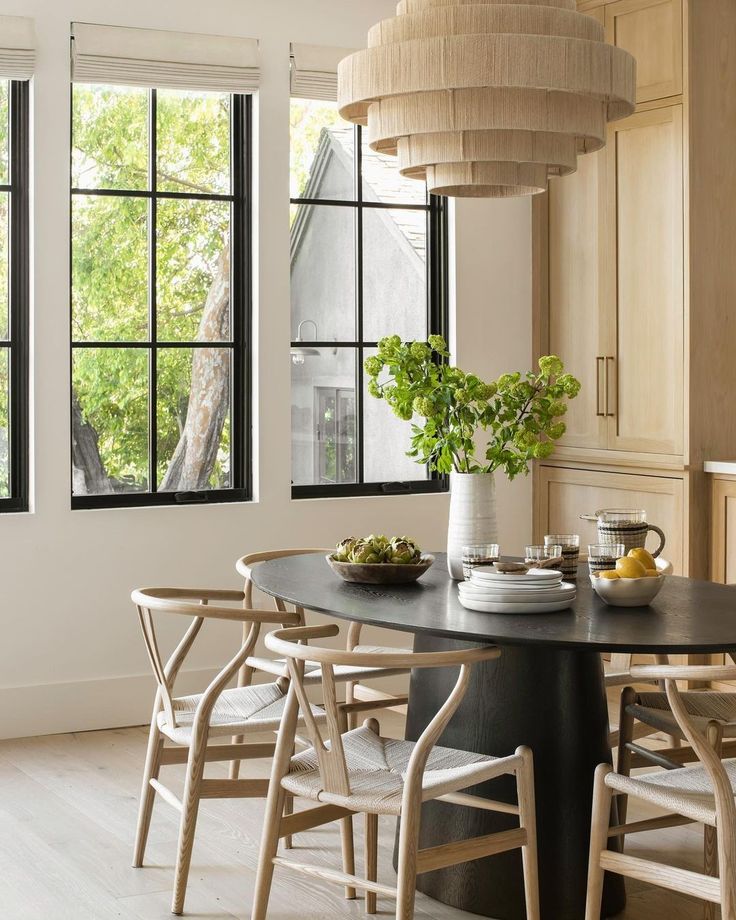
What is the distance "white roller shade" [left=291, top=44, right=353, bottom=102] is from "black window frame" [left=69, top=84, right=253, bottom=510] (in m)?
0.21

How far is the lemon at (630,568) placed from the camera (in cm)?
299

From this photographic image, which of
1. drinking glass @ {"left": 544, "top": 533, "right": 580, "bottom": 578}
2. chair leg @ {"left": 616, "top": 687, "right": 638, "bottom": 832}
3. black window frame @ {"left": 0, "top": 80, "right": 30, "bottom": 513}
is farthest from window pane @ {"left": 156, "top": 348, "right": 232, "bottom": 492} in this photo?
chair leg @ {"left": 616, "top": 687, "right": 638, "bottom": 832}

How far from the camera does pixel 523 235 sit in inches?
219

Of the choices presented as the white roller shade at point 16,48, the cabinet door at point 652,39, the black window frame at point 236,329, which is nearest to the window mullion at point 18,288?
the white roller shade at point 16,48

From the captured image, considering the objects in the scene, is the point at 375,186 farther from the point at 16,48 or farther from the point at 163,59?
the point at 16,48

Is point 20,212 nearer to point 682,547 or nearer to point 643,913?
point 682,547

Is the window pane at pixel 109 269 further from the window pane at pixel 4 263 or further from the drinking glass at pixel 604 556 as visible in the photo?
the drinking glass at pixel 604 556

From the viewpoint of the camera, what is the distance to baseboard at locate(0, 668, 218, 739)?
15.4 ft

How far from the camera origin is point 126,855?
11.5 ft

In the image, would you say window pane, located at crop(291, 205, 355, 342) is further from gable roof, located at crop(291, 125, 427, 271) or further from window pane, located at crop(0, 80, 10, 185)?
window pane, located at crop(0, 80, 10, 185)

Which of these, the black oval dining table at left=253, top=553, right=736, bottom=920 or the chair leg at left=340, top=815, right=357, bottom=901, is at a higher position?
the black oval dining table at left=253, top=553, right=736, bottom=920

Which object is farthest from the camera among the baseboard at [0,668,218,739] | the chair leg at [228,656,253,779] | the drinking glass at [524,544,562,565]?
the baseboard at [0,668,218,739]

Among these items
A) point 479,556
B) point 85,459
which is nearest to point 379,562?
point 479,556

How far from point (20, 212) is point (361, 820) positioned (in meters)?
2.54
